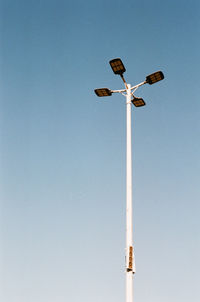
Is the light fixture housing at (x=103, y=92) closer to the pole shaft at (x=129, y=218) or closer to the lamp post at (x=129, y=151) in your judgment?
the lamp post at (x=129, y=151)

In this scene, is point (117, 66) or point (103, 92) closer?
point (117, 66)

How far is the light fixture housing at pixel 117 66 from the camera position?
9430mm

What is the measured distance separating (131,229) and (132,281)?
98cm

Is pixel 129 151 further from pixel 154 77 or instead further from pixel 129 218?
pixel 154 77

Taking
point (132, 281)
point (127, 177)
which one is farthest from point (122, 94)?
point (132, 281)

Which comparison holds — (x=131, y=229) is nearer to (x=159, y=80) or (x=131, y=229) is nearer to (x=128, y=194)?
(x=128, y=194)

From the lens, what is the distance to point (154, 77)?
31.8ft

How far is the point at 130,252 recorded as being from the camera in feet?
25.7

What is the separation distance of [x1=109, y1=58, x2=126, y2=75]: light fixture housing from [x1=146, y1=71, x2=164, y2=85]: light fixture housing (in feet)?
2.12

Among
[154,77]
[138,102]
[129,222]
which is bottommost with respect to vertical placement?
[129,222]

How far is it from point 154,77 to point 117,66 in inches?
36.7

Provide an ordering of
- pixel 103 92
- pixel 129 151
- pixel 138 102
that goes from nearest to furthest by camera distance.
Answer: pixel 129 151, pixel 103 92, pixel 138 102

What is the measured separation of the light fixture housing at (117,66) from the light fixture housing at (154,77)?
0.65 meters

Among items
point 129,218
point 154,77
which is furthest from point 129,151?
point 154,77
